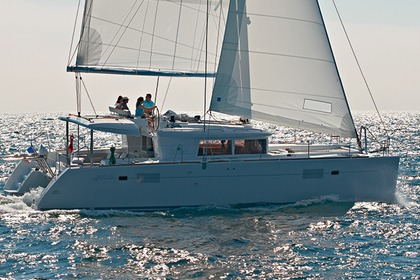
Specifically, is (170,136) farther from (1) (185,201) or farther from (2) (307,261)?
(2) (307,261)

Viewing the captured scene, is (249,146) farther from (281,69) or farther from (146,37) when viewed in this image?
(146,37)

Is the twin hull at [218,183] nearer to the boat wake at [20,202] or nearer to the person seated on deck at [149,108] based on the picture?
the boat wake at [20,202]

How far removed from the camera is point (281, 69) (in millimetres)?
19766

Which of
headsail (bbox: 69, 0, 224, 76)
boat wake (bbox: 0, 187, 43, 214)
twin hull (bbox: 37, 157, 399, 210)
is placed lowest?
boat wake (bbox: 0, 187, 43, 214)

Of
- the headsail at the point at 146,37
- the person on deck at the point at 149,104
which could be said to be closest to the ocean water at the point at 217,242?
the person on deck at the point at 149,104

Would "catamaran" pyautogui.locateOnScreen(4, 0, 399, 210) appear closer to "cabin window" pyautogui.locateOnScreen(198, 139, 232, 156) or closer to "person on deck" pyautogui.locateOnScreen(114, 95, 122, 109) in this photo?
"cabin window" pyautogui.locateOnScreen(198, 139, 232, 156)

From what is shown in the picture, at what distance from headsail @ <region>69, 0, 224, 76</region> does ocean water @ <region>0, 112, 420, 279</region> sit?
4052mm

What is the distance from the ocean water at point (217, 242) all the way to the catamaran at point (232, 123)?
48cm

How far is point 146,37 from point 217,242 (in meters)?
6.88

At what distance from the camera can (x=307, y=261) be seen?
48.1 feet

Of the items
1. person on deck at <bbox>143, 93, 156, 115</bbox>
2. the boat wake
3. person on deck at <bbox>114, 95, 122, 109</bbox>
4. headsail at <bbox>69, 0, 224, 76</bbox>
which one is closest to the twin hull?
the boat wake

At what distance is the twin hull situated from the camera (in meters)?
18.4

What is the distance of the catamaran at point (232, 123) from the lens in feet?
61.8

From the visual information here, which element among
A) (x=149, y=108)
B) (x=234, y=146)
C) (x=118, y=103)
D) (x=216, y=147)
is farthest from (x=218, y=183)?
(x=118, y=103)
